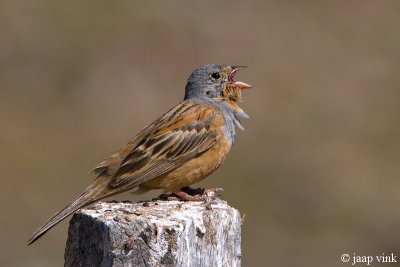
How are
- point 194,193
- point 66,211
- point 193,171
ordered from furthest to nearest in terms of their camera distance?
point 193,171 → point 194,193 → point 66,211

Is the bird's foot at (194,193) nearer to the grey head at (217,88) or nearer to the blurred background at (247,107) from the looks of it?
the grey head at (217,88)

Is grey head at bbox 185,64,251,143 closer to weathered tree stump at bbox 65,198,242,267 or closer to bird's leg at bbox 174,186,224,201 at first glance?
bird's leg at bbox 174,186,224,201

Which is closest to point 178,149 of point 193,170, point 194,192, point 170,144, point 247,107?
point 170,144

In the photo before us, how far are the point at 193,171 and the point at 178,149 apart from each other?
27cm

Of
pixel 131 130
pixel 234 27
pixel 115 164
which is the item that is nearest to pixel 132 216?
pixel 115 164

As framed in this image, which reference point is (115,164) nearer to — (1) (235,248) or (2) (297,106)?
(1) (235,248)

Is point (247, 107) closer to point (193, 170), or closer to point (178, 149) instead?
point (178, 149)

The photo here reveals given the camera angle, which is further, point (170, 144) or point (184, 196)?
point (170, 144)

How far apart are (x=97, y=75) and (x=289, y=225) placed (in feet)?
23.1

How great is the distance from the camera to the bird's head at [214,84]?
1101 centimetres

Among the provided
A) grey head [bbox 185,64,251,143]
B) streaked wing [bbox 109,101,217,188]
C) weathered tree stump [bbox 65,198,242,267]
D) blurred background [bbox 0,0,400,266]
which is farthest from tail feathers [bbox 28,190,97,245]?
blurred background [bbox 0,0,400,266]

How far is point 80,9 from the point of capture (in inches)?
1042

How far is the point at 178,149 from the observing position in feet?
33.7

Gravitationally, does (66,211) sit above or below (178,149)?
below
